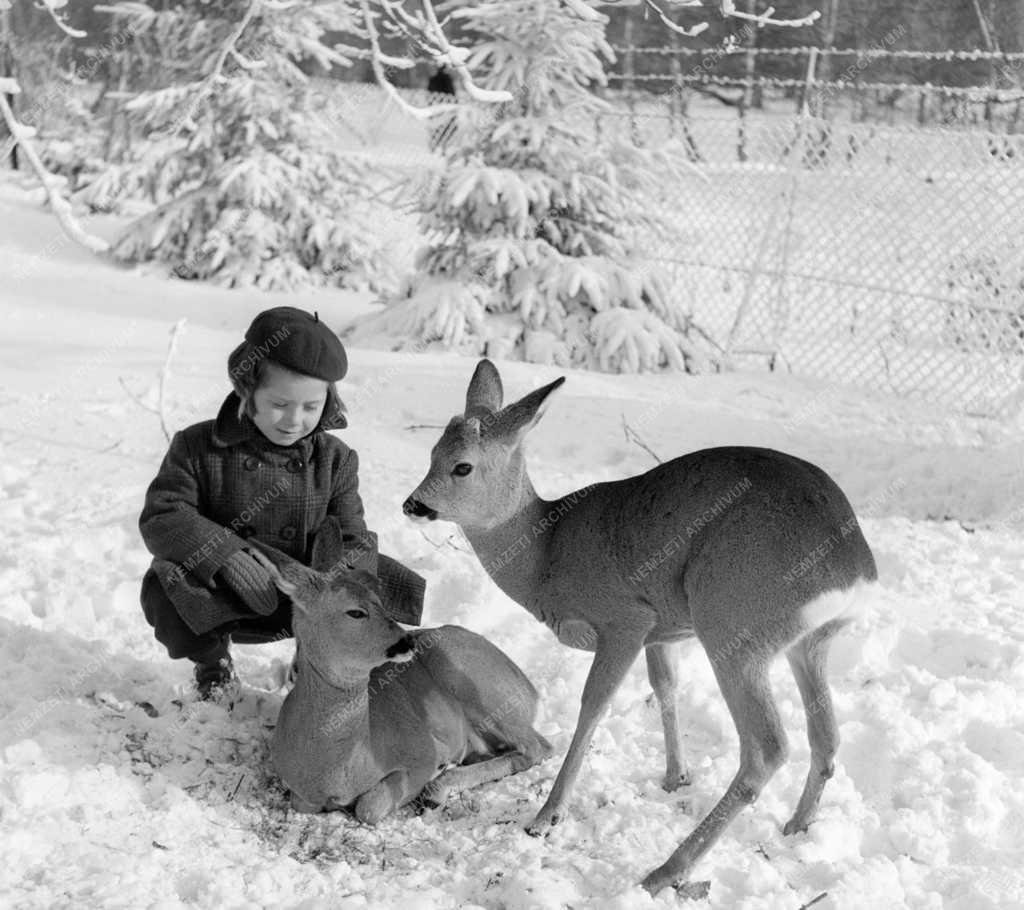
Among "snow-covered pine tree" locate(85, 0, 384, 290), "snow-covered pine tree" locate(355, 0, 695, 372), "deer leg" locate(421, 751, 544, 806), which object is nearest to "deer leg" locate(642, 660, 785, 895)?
"deer leg" locate(421, 751, 544, 806)

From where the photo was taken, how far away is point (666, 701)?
3.92 meters

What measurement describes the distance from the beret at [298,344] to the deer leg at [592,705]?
1.17 m

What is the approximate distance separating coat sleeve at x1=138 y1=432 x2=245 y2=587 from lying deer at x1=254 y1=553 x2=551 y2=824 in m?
0.19

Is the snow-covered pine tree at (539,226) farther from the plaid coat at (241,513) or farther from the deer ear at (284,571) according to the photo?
the deer ear at (284,571)

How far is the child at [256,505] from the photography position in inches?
145

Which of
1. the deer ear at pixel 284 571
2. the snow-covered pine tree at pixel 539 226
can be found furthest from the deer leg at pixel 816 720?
the snow-covered pine tree at pixel 539 226

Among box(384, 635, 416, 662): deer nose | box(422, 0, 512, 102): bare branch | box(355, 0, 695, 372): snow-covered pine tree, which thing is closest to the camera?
box(422, 0, 512, 102): bare branch

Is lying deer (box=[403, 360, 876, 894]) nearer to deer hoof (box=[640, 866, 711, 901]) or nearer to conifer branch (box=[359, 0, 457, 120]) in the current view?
deer hoof (box=[640, 866, 711, 901])

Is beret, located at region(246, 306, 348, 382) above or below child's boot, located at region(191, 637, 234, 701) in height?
Answer: above

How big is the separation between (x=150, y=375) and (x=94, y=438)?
1.38 metres

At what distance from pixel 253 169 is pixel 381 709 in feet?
30.7

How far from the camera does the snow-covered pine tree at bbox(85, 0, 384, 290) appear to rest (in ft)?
39.7

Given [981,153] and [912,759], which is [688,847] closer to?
[912,759]

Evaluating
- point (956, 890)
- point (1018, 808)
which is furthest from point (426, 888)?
point (1018, 808)
